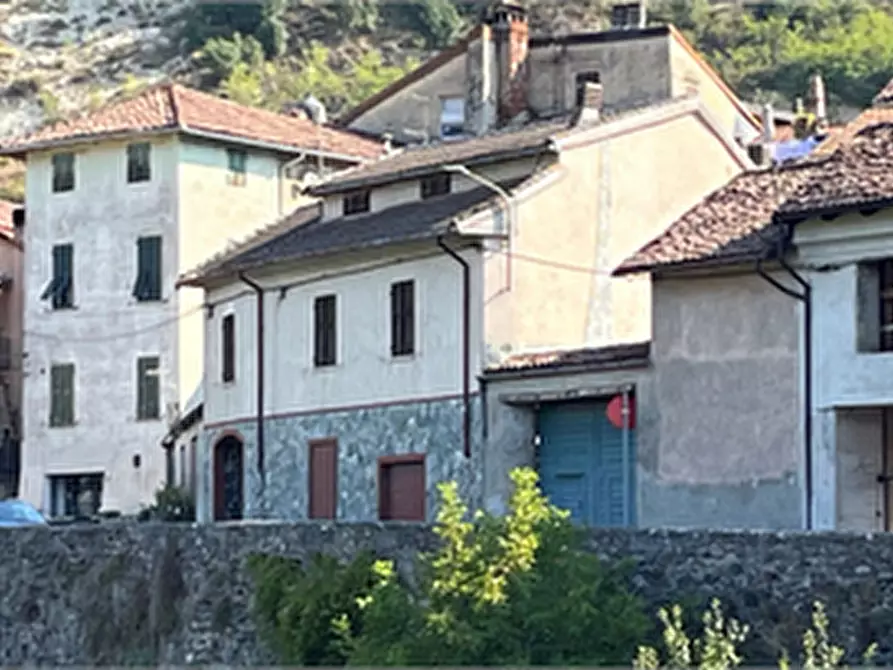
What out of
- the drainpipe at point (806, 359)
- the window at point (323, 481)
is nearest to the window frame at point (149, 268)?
the window at point (323, 481)

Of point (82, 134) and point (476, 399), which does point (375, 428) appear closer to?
point (476, 399)

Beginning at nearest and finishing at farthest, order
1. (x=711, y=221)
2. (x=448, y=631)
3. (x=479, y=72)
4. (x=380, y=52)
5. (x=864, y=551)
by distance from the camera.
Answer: (x=864, y=551) < (x=448, y=631) < (x=711, y=221) < (x=479, y=72) < (x=380, y=52)

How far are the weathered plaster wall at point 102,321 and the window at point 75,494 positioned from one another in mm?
226

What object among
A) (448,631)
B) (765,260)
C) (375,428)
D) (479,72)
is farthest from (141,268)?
(448,631)

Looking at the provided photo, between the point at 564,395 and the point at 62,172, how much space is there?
1026 inches

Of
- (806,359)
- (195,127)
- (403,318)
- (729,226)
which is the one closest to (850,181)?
(806,359)

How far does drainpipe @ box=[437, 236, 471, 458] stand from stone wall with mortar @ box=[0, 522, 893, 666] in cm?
697

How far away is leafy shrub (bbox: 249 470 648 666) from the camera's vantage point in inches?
1035

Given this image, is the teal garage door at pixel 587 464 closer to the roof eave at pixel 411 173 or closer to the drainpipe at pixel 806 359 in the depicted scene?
the drainpipe at pixel 806 359

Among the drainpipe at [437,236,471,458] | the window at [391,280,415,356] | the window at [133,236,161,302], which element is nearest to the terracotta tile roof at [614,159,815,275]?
the drainpipe at [437,236,471,458]

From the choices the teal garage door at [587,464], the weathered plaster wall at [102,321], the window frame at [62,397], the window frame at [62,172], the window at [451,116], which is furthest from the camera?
the window at [451,116]

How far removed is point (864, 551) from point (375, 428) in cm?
1977

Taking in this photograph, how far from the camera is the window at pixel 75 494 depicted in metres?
61.5

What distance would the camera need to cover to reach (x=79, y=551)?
3681cm
